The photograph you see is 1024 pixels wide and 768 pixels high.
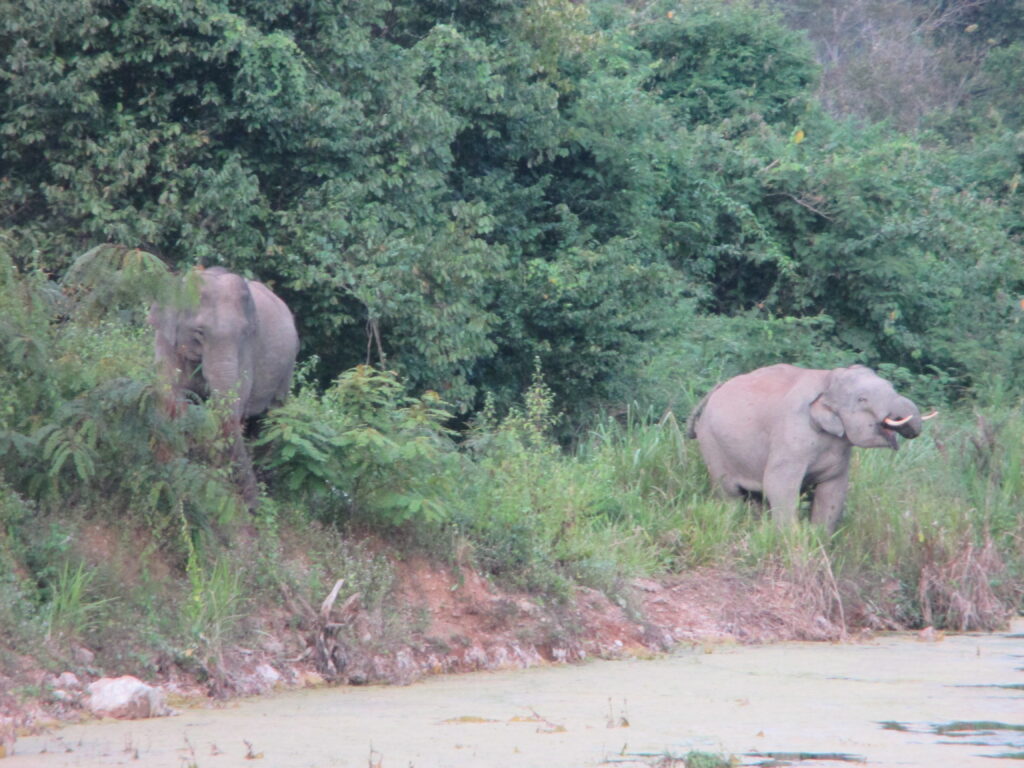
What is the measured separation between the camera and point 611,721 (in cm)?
645

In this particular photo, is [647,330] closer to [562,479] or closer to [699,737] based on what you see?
[562,479]

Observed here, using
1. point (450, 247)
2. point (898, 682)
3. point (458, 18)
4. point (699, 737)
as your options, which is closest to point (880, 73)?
point (458, 18)

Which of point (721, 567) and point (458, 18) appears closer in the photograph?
point (721, 567)

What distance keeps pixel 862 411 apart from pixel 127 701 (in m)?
5.52

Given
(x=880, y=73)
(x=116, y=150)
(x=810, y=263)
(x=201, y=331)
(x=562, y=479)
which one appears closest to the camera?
(x=201, y=331)

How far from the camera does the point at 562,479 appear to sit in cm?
952

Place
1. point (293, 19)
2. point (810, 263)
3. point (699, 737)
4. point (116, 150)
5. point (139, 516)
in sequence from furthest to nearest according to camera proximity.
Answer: point (810, 263) < point (293, 19) < point (116, 150) < point (139, 516) < point (699, 737)

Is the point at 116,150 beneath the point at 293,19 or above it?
beneath

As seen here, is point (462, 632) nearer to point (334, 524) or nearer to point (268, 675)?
point (334, 524)

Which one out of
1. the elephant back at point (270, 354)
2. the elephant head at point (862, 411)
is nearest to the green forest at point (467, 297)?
the elephant back at point (270, 354)

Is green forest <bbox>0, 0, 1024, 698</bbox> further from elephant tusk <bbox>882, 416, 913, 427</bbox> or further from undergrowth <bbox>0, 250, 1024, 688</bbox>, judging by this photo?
elephant tusk <bbox>882, 416, 913, 427</bbox>

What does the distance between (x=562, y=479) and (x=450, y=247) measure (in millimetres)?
3440

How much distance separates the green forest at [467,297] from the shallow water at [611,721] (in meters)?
0.74

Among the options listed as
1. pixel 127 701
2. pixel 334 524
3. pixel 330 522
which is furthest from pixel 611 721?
pixel 330 522
